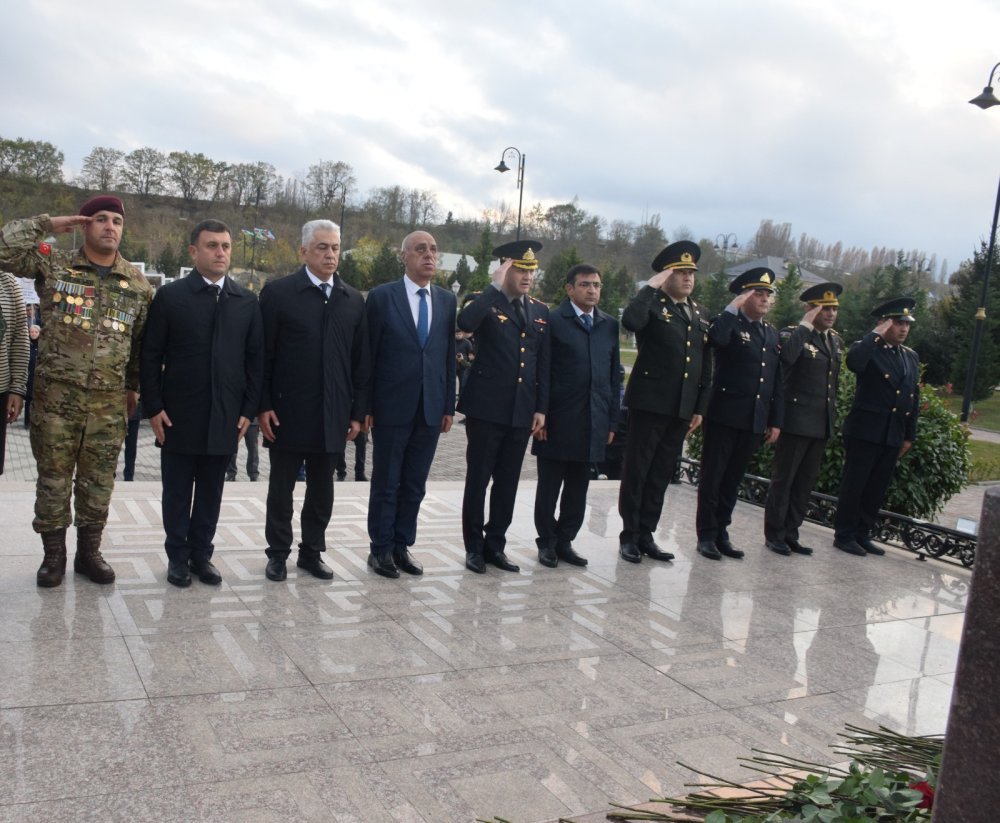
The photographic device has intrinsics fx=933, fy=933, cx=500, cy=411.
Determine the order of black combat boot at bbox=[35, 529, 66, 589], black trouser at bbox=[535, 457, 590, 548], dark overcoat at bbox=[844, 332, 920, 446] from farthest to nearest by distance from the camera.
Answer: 1. dark overcoat at bbox=[844, 332, 920, 446]
2. black trouser at bbox=[535, 457, 590, 548]
3. black combat boot at bbox=[35, 529, 66, 589]

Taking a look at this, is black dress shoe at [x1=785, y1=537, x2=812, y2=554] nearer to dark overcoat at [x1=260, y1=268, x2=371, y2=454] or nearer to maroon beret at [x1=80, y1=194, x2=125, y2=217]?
dark overcoat at [x1=260, y1=268, x2=371, y2=454]

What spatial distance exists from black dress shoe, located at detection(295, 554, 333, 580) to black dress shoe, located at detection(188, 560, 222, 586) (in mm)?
466

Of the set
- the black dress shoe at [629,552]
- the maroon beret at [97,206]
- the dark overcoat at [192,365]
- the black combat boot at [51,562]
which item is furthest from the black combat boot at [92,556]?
the black dress shoe at [629,552]

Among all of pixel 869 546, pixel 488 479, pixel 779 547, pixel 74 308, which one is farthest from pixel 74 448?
pixel 869 546

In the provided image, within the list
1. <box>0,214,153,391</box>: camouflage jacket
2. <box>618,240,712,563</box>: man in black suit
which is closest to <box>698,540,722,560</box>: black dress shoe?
<box>618,240,712,563</box>: man in black suit

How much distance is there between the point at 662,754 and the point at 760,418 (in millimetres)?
3665

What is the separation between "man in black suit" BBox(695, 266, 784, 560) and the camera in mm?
6582

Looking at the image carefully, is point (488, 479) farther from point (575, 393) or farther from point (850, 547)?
point (850, 547)

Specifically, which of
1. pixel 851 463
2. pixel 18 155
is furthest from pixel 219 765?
pixel 18 155

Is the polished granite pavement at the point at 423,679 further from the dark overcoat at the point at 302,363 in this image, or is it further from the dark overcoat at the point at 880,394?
the dark overcoat at the point at 880,394

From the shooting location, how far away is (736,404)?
661cm

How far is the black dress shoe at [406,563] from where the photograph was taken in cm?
542

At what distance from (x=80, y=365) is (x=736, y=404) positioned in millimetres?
4264

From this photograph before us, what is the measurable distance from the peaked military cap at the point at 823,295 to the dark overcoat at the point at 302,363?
3.76 metres
